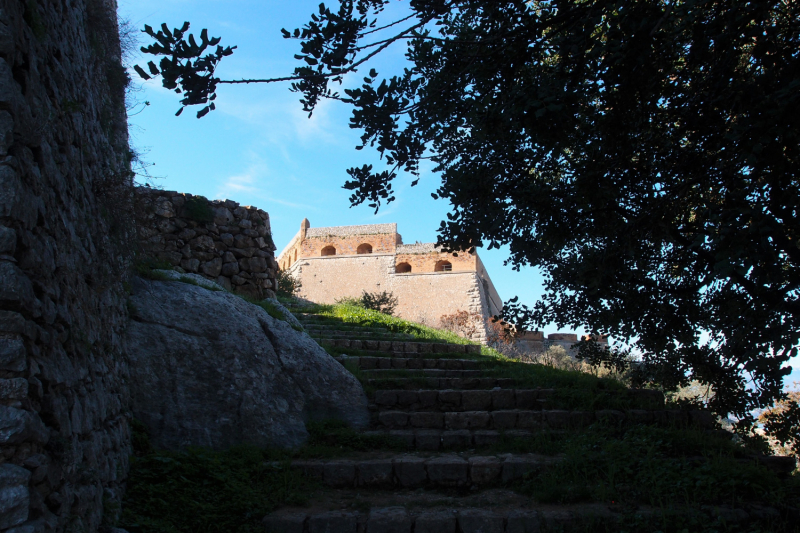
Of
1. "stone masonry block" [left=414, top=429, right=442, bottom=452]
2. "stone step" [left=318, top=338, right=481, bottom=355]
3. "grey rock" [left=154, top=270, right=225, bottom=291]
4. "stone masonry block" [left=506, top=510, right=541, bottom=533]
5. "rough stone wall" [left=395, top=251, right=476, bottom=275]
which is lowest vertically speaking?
"stone masonry block" [left=506, top=510, right=541, bottom=533]

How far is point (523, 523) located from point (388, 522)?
0.93 m

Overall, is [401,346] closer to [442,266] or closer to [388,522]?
[388,522]

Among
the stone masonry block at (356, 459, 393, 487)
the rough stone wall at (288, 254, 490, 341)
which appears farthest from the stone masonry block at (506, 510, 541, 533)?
the rough stone wall at (288, 254, 490, 341)

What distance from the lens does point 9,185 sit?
2289mm

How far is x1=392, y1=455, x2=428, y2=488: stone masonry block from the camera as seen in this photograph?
4754 mm

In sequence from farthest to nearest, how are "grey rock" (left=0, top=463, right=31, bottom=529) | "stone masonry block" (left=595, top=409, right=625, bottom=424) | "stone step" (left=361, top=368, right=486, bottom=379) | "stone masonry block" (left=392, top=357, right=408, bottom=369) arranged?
"stone masonry block" (left=392, top=357, right=408, bottom=369) < "stone step" (left=361, top=368, right=486, bottom=379) < "stone masonry block" (left=595, top=409, right=625, bottom=424) < "grey rock" (left=0, top=463, right=31, bottom=529)

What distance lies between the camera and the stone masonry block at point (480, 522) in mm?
A: 3892

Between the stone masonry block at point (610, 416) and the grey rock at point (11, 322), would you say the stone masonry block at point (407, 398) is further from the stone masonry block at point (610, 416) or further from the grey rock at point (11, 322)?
the grey rock at point (11, 322)

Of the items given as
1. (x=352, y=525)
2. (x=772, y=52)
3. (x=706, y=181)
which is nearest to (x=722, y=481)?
(x=706, y=181)

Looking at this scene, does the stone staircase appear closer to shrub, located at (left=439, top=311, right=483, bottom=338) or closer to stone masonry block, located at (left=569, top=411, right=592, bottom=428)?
A: stone masonry block, located at (left=569, top=411, right=592, bottom=428)

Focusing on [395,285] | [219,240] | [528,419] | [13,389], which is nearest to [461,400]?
[528,419]

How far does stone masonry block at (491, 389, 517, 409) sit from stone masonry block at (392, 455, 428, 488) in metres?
1.81

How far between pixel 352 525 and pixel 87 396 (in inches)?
75.7

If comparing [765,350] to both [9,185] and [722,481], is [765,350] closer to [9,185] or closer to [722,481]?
[722,481]
